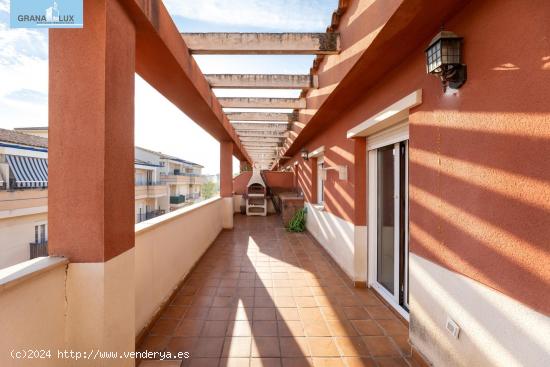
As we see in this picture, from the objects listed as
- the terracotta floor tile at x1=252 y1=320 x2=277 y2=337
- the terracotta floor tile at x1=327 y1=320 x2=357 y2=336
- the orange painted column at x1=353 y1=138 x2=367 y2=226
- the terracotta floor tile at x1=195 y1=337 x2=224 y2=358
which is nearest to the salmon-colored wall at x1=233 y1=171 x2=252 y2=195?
the orange painted column at x1=353 y1=138 x2=367 y2=226

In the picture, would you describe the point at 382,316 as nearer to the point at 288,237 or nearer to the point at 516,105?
the point at 516,105

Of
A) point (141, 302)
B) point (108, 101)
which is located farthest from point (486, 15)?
point (141, 302)

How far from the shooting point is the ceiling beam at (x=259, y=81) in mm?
3805

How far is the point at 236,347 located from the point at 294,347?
0.52 metres

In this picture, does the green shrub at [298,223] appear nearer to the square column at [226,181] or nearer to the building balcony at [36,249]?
the square column at [226,181]

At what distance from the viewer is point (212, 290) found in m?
3.39

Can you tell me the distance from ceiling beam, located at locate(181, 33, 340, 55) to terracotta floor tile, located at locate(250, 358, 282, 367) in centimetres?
307

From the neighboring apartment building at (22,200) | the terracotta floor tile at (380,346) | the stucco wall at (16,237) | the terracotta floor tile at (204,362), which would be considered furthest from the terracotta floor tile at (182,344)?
the stucco wall at (16,237)

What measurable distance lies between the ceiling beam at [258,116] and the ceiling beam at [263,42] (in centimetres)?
310

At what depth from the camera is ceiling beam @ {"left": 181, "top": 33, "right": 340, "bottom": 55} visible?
2777 millimetres

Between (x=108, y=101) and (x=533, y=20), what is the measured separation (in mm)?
2326

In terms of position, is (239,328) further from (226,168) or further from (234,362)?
(226,168)

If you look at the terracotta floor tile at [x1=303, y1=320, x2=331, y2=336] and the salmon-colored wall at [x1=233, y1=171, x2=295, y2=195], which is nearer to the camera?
the terracotta floor tile at [x1=303, y1=320, x2=331, y2=336]

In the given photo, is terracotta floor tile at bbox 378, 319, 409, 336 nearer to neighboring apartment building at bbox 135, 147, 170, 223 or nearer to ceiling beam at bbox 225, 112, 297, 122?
ceiling beam at bbox 225, 112, 297, 122
